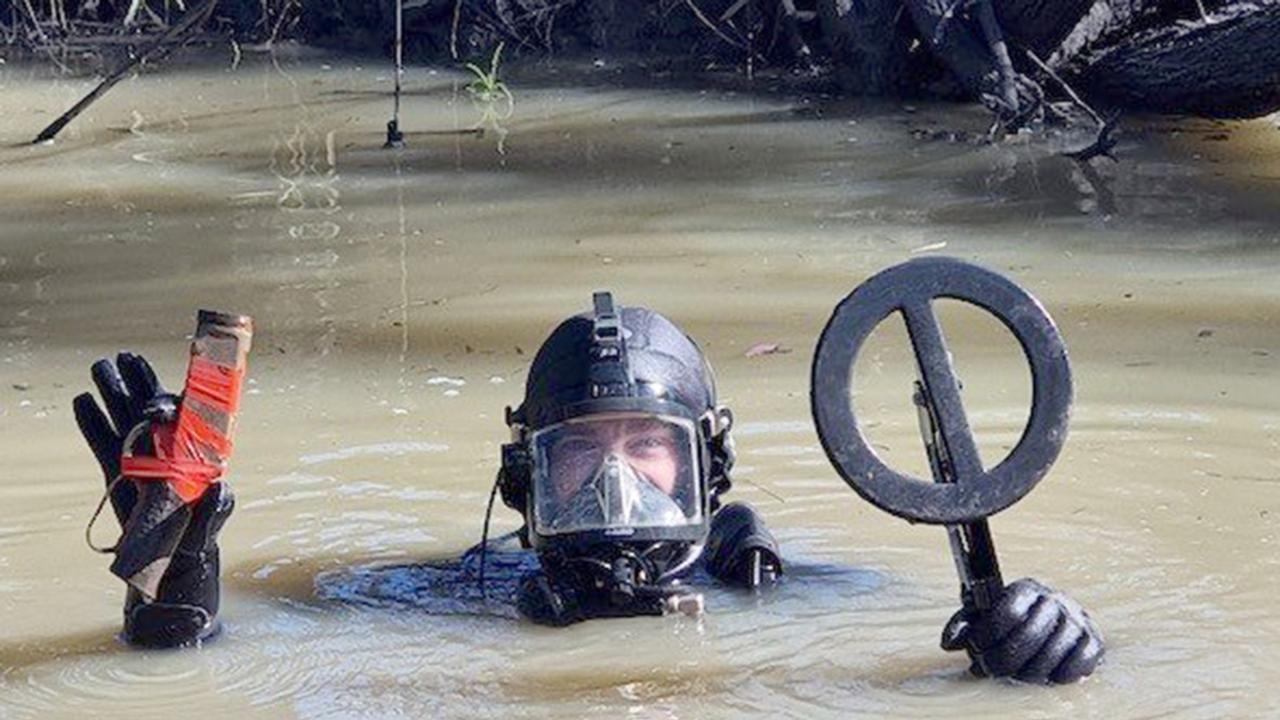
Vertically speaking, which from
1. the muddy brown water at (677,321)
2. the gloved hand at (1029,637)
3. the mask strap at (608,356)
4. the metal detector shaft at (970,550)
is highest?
the mask strap at (608,356)

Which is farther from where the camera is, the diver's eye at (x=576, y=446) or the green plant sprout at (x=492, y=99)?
the green plant sprout at (x=492, y=99)

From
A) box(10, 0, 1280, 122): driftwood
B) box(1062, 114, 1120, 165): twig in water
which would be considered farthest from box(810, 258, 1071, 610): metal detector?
box(10, 0, 1280, 122): driftwood

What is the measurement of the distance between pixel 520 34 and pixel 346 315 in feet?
28.9

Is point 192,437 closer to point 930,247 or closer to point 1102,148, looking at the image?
point 930,247

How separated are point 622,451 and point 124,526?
104 cm

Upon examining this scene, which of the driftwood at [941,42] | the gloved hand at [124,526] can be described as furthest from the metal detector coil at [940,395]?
the driftwood at [941,42]

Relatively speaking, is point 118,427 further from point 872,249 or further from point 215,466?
point 872,249

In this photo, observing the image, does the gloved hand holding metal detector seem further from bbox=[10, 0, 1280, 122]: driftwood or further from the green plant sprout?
the green plant sprout

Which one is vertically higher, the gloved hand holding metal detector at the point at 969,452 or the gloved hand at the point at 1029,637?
the gloved hand holding metal detector at the point at 969,452

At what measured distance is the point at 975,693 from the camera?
4.73m

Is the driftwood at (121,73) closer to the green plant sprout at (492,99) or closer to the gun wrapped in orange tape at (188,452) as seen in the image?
the green plant sprout at (492,99)

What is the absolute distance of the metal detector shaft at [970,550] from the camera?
15.3ft

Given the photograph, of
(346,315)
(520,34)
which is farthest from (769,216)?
(520,34)

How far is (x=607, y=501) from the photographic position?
4.86 m
